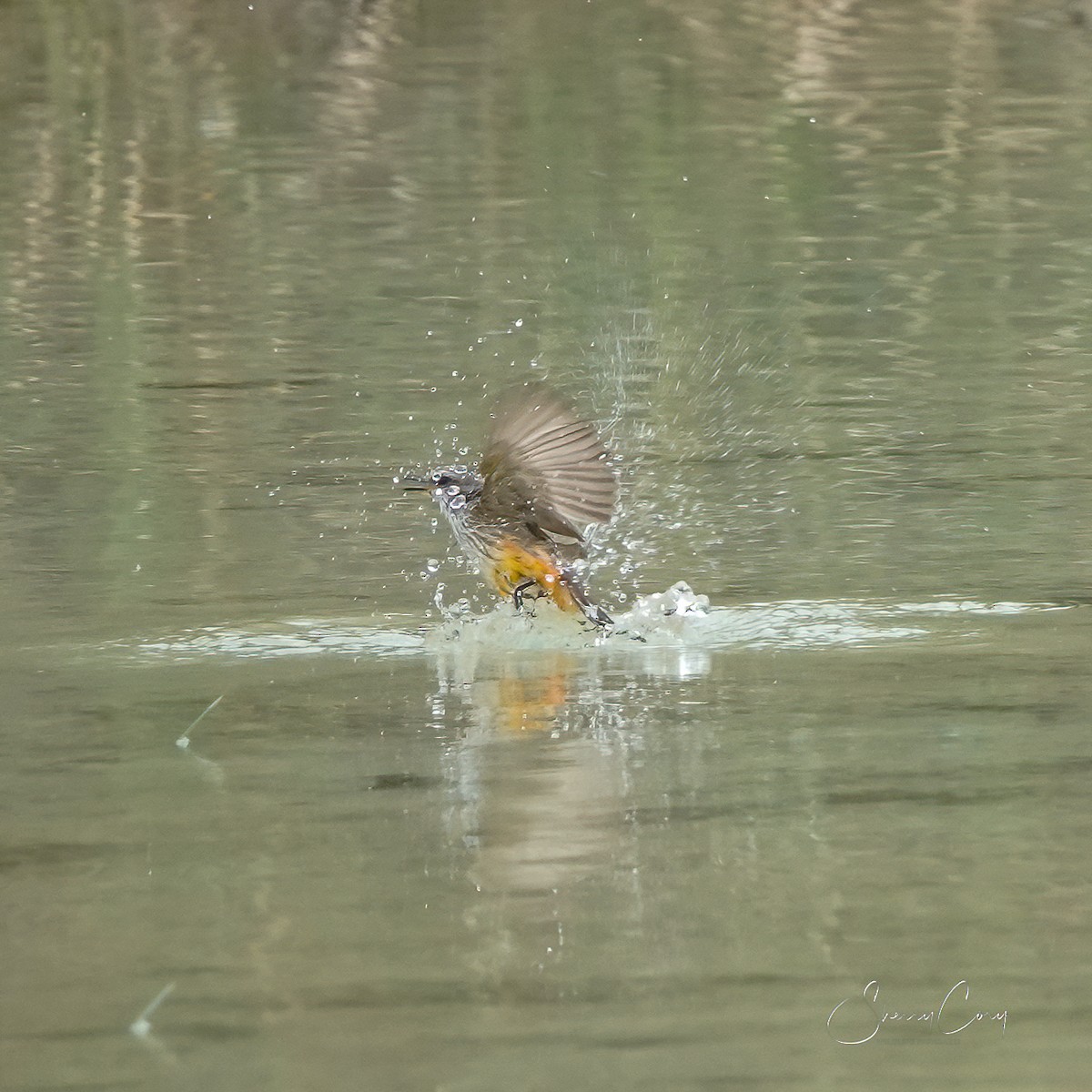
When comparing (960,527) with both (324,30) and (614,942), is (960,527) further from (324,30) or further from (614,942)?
(324,30)

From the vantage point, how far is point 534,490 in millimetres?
7555

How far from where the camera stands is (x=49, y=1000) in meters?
4.11

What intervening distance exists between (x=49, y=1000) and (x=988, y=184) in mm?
11882

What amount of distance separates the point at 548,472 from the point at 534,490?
0.06 m

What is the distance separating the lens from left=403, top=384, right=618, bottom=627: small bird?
7.50m
